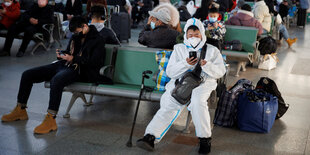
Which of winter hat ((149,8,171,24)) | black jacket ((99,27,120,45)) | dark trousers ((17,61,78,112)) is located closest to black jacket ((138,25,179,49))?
winter hat ((149,8,171,24))

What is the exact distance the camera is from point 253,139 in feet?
16.0

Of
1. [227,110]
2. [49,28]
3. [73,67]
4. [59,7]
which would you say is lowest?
[227,110]

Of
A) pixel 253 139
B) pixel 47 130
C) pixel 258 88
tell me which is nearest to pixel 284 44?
pixel 258 88

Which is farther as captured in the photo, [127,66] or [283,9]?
[283,9]

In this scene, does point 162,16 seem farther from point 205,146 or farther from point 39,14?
point 39,14

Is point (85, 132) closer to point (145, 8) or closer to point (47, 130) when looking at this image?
point (47, 130)

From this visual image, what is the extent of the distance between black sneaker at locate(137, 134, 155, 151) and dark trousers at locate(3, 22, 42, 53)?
5.75 metres

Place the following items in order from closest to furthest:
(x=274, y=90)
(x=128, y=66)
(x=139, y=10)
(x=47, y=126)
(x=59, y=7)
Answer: (x=47, y=126)
(x=274, y=90)
(x=128, y=66)
(x=59, y=7)
(x=139, y=10)

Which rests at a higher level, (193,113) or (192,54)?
(192,54)

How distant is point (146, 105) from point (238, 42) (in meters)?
2.53

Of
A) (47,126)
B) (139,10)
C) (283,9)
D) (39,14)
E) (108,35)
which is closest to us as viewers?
(47,126)

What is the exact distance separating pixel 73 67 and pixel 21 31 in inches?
191

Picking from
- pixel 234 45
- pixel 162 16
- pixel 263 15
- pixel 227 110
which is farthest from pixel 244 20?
pixel 227 110

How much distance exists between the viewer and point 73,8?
38.6 feet
